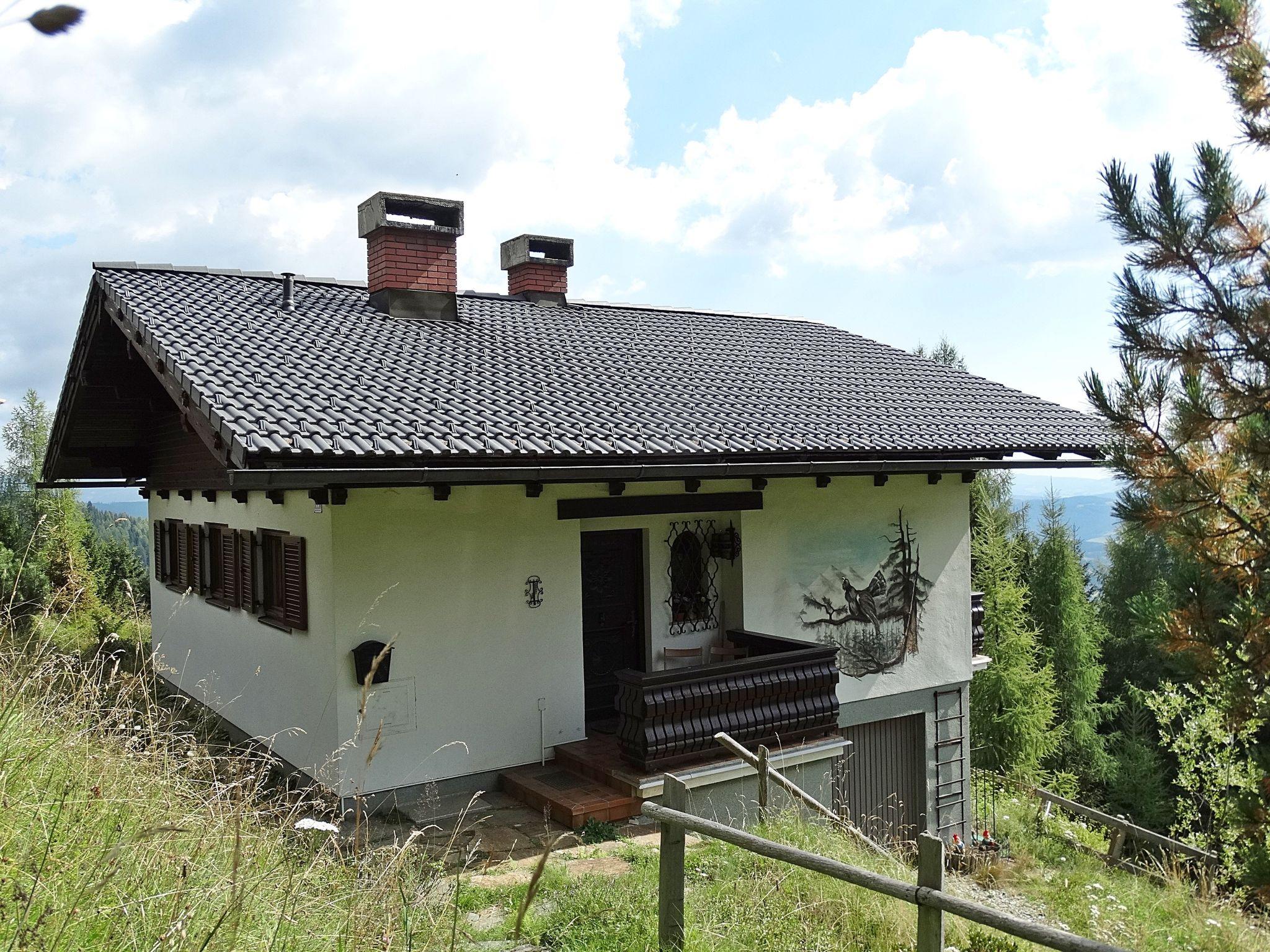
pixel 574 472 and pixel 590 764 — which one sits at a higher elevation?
pixel 574 472

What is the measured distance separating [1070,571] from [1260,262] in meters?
25.8

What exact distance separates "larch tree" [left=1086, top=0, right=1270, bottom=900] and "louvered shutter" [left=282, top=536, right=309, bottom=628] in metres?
6.75

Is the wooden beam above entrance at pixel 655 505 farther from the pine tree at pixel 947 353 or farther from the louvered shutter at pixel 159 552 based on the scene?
the pine tree at pixel 947 353

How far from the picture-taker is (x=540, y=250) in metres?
13.8

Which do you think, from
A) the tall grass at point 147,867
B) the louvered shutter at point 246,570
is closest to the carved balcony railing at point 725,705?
the tall grass at point 147,867

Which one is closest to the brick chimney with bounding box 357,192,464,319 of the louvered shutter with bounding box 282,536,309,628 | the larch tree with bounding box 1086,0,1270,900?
the louvered shutter with bounding box 282,536,309,628

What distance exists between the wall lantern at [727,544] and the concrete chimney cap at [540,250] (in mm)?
5481

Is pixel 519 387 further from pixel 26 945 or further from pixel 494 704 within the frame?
pixel 26 945

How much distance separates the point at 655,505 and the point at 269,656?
4.22 metres

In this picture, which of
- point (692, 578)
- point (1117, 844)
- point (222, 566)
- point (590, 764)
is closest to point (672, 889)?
point (590, 764)

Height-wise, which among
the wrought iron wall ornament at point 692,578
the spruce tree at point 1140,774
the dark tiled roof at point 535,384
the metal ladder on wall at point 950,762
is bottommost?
the spruce tree at point 1140,774

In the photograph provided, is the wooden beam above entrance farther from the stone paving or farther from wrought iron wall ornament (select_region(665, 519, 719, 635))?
the stone paving

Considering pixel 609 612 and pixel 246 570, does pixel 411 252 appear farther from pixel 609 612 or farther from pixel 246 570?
pixel 609 612

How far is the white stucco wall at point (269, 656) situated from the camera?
320 inches
